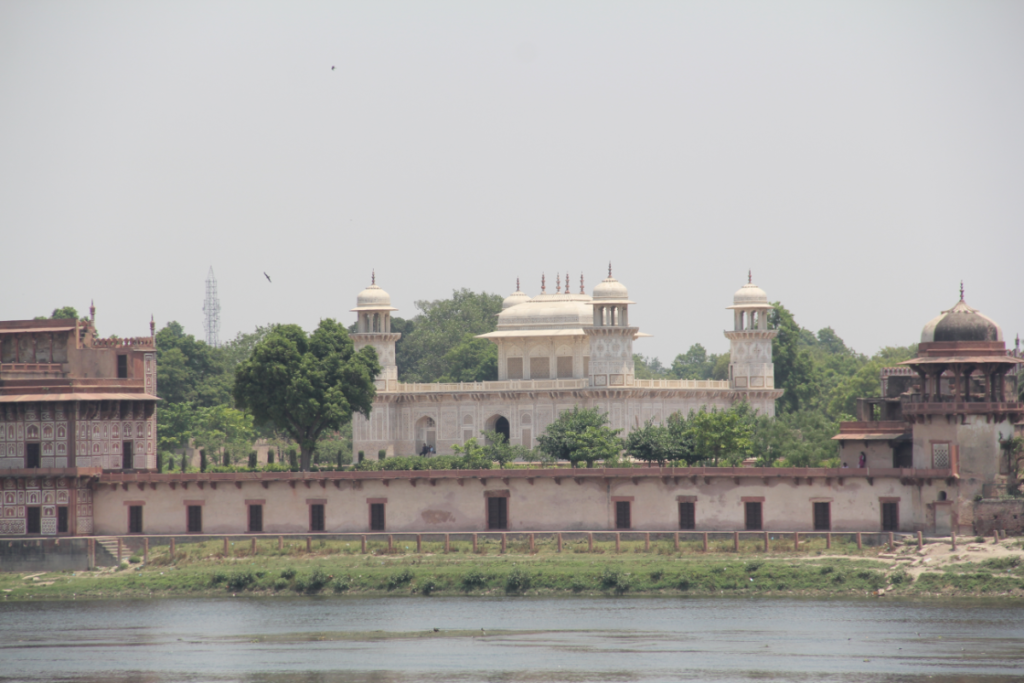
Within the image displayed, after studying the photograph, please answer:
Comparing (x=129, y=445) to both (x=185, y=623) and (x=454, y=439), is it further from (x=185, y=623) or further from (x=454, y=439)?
(x=454, y=439)

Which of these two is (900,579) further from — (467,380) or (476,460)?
(467,380)

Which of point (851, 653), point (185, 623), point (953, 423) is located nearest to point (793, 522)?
point (953, 423)

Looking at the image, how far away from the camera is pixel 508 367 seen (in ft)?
300

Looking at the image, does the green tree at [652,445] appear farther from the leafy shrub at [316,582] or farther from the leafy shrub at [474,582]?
the leafy shrub at [316,582]

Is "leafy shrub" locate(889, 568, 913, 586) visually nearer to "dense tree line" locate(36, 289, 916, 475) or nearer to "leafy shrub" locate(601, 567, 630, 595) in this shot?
"leafy shrub" locate(601, 567, 630, 595)

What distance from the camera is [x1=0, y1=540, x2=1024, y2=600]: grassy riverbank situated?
181ft

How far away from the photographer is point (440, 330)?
13012cm

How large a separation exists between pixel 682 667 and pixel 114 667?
47.0 feet

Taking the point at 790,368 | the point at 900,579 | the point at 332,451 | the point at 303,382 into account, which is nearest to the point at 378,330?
the point at 332,451

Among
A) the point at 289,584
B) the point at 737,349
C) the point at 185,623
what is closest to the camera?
the point at 185,623

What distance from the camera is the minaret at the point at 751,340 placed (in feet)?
291

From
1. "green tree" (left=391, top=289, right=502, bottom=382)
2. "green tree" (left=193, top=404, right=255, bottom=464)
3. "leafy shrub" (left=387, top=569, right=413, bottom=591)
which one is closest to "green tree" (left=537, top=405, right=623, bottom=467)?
"leafy shrub" (left=387, top=569, right=413, bottom=591)

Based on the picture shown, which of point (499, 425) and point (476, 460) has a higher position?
point (499, 425)

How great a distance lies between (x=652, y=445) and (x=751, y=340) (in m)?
20.4
